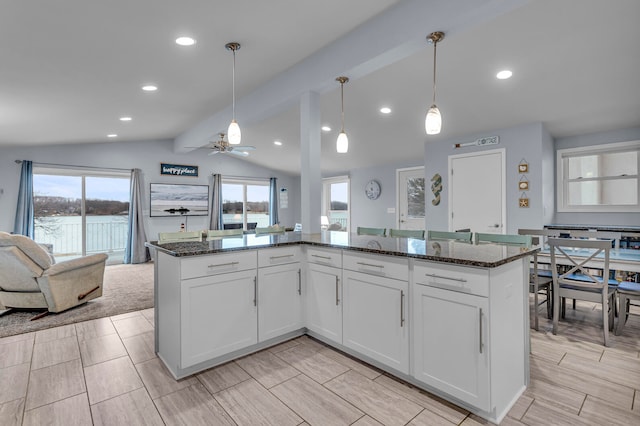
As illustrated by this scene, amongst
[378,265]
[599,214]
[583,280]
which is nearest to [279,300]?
[378,265]

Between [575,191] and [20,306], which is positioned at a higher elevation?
[575,191]

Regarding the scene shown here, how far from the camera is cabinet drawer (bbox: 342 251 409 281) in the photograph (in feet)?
6.77

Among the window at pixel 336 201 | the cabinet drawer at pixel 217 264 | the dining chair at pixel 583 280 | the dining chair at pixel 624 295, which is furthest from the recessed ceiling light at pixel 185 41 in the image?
the window at pixel 336 201

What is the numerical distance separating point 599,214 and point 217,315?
5.49 metres

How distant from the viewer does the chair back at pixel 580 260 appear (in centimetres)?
262

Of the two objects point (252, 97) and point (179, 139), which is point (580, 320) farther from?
point (179, 139)

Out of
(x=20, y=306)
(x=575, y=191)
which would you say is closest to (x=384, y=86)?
(x=575, y=191)

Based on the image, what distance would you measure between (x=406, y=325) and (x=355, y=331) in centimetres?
48

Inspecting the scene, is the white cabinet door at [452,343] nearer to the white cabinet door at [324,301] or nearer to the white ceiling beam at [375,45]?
the white cabinet door at [324,301]

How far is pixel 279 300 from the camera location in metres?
2.67

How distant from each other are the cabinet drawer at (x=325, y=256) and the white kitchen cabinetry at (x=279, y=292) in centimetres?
12

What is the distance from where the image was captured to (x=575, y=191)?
495 centimetres

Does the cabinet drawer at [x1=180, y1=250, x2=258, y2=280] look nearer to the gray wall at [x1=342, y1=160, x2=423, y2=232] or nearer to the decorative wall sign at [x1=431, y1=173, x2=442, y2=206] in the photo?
the decorative wall sign at [x1=431, y1=173, x2=442, y2=206]

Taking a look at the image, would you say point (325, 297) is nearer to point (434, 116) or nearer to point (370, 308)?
point (370, 308)
